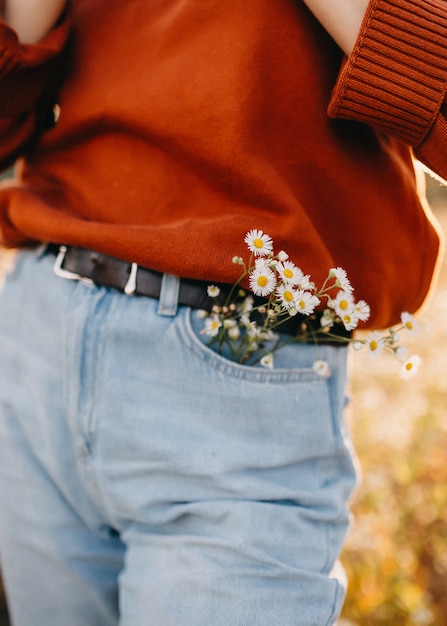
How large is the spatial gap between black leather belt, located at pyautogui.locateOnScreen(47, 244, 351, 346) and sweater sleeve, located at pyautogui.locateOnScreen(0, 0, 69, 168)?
1.03 feet

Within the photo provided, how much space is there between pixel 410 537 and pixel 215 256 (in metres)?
1.67

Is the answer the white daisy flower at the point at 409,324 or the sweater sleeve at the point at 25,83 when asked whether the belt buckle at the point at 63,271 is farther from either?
the white daisy flower at the point at 409,324

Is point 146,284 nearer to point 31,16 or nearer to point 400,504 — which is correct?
point 31,16

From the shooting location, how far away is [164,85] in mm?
1165

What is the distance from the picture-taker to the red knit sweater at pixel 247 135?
1.04m

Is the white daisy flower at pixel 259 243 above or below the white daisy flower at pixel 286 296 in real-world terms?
above

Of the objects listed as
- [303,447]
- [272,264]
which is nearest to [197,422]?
[303,447]

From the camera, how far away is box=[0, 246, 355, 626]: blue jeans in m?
1.09

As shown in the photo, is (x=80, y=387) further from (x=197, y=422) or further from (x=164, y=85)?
(x=164, y=85)

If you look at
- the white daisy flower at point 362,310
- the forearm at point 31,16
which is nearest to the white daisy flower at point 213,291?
the white daisy flower at point 362,310

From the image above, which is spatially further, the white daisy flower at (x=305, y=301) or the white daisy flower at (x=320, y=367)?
the white daisy flower at (x=320, y=367)

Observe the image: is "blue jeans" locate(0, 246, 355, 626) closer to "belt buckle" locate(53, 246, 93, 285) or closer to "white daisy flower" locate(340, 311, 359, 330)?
"belt buckle" locate(53, 246, 93, 285)

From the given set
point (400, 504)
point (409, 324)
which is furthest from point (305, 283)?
point (400, 504)

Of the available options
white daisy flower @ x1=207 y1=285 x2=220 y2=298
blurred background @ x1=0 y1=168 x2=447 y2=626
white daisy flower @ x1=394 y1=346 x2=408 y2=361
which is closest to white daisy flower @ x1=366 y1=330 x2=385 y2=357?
white daisy flower @ x1=394 y1=346 x2=408 y2=361
